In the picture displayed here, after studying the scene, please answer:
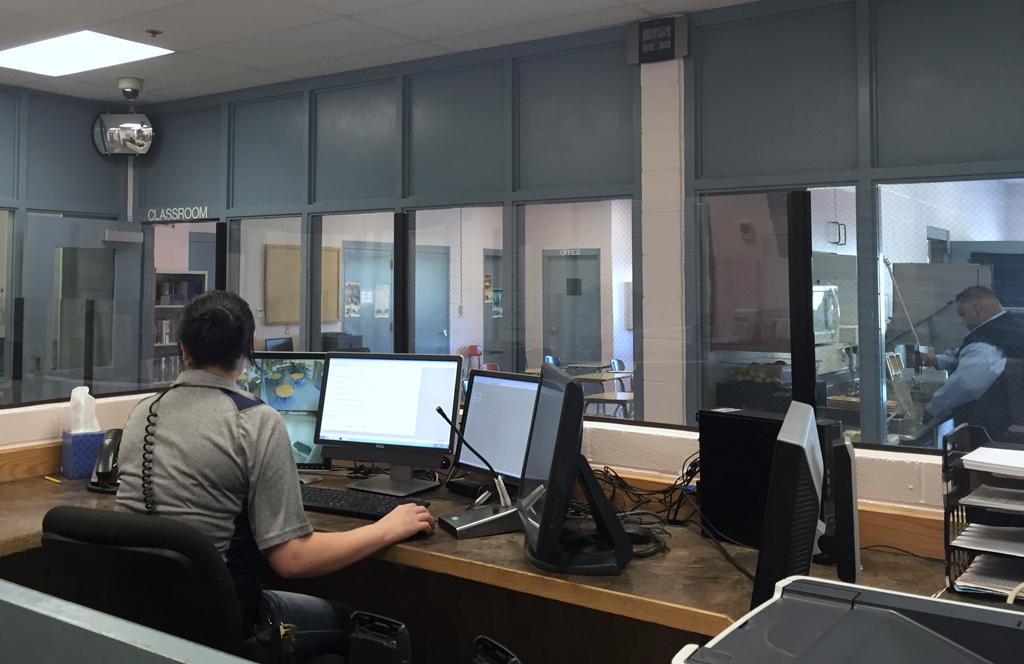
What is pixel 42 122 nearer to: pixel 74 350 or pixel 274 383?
pixel 74 350

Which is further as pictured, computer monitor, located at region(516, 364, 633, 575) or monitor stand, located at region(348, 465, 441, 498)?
monitor stand, located at region(348, 465, 441, 498)

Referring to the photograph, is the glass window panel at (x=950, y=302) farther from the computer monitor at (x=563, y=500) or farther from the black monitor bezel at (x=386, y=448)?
the computer monitor at (x=563, y=500)

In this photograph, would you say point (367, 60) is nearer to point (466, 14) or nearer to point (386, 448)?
point (466, 14)

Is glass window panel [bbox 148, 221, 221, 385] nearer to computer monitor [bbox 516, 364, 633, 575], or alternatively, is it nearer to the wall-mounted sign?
the wall-mounted sign

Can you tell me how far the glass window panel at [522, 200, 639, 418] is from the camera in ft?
13.5

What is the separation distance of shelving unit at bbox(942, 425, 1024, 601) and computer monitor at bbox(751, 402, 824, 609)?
0.46 metres

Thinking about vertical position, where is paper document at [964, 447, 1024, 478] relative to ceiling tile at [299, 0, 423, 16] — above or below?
below

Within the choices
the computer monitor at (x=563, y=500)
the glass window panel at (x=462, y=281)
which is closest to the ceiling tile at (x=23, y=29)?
the glass window panel at (x=462, y=281)

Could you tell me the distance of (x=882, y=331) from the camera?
3660mm

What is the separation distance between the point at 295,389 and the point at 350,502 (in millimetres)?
555

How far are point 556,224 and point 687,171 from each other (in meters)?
0.80

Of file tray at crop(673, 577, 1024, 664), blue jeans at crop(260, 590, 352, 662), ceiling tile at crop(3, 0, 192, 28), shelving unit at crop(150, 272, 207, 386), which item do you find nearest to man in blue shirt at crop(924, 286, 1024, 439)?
blue jeans at crop(260, 590, 352, 662)

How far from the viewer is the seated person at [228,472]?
1705 millimetres

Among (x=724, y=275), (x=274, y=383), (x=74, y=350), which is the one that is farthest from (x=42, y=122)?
(x=724, y=275)
